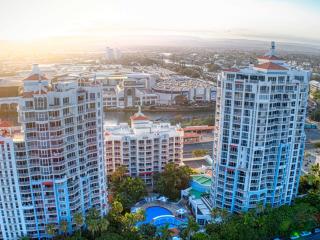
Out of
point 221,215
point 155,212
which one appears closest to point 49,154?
point 155,212

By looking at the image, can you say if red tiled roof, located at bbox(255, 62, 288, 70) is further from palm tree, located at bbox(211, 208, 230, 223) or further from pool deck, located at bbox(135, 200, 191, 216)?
pool deck, located at bbox(135, 200, 191, 216)

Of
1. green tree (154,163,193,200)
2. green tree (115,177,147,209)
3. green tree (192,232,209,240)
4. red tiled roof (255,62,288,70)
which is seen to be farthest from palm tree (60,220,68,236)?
red tiled roof (255,62,288,70)

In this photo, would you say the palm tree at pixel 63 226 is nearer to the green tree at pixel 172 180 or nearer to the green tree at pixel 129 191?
the green tree at pixel 129 191

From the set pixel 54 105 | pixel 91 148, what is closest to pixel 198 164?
pixel 91 148

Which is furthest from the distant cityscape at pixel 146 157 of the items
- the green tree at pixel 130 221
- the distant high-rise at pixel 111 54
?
the distant high-rise at pixel 111 54

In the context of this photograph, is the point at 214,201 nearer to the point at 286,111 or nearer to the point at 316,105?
the point at 286,111
